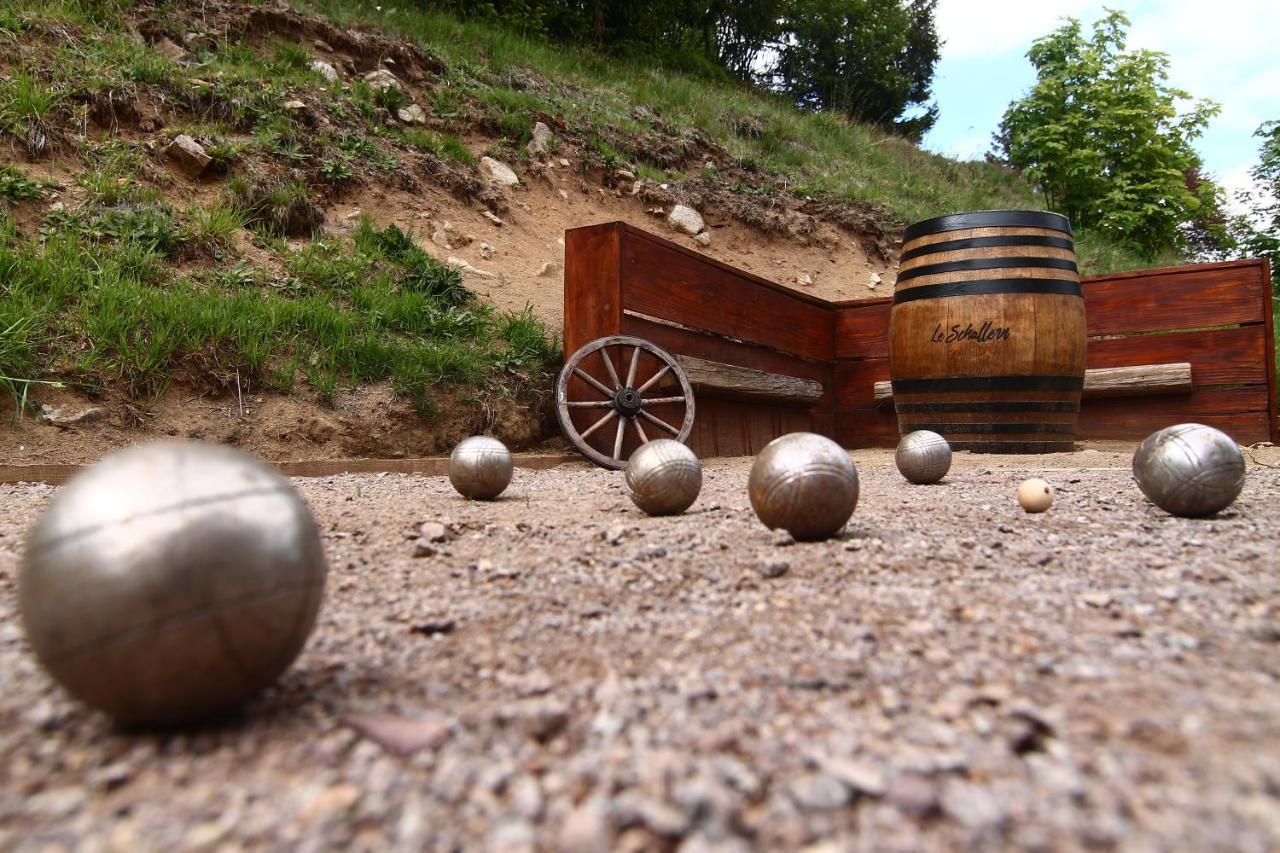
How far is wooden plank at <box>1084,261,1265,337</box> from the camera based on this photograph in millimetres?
7105

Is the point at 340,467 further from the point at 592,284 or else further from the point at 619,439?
the point at 592,284

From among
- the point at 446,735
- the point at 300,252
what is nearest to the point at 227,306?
the point at 300,252

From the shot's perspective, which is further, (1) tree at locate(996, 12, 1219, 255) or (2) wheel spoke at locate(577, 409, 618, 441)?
(1) tree at locate(996, 12, 1219, 255)

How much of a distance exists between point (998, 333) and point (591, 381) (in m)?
3.00

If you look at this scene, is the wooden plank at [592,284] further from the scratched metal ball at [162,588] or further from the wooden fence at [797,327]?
the scratched metal ball at [162,588]

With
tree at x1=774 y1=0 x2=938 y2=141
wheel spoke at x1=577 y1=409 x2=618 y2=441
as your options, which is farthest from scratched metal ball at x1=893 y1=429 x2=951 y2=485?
tree at x1=774 y1=0 x2=938 y2=141

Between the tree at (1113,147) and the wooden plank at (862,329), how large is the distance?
10681mm

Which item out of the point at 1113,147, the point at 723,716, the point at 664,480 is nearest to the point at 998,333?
the point at 664,480

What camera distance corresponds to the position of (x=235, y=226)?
650cm

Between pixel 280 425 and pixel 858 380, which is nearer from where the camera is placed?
pixel 280 425

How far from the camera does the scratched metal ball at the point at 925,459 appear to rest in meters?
4.51

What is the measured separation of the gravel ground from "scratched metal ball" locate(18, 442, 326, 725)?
0.34ft

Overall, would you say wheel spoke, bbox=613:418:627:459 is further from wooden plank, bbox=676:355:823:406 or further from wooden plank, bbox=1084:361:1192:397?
wooden plank, bbox=1084:361:1192:397

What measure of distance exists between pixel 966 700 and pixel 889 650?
267 millimetres
